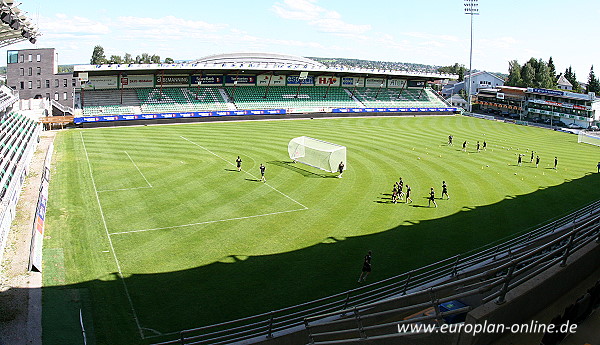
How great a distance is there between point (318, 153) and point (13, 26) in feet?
72.9

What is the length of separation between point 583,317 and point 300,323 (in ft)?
25.9

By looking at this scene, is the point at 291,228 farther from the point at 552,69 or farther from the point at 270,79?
the point at 552,69

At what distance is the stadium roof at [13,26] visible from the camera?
25.7 metres

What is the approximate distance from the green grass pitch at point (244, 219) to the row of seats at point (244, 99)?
1616 centimetres

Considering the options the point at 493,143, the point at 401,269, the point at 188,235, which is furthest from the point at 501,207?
the point at 493,143

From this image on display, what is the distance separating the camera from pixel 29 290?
638 inches

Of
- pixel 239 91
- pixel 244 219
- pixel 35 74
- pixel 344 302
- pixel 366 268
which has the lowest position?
pixel 344 302

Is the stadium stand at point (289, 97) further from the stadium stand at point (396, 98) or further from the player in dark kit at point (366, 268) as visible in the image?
the player in dark kit at point (366, 268)

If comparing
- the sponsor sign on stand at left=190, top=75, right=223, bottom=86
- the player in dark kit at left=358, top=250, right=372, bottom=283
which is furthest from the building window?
the player in dark kit at left=358, top=250, right=372, bottom=283

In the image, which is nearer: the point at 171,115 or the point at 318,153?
the point at 318,153

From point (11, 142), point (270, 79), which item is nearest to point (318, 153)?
point (11, 142)

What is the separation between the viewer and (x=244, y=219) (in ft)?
80.6

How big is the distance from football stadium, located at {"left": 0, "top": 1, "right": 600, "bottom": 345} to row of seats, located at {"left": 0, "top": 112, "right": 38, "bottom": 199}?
282 mm

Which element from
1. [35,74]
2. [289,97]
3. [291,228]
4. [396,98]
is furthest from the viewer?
[396,98]
